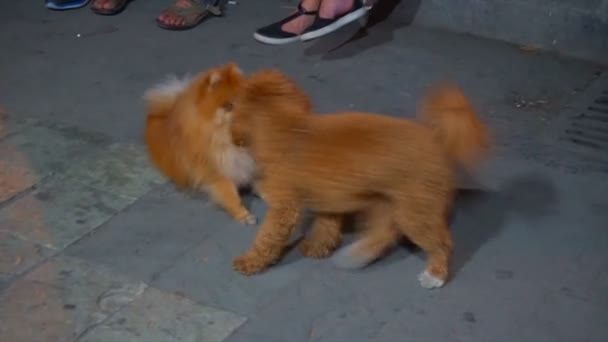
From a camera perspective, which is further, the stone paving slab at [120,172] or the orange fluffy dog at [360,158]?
the stone paving slab at [120,172]

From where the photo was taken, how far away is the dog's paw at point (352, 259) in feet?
7.58

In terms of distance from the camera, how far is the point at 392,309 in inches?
85.9

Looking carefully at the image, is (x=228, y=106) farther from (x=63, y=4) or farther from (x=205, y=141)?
(x=63, y=4)

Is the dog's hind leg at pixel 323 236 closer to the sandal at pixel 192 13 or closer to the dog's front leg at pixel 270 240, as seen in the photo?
the dog's front leg at pixel 270 240

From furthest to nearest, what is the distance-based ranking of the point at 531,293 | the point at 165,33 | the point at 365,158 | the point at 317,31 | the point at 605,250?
the point at 165,33
the point at 317,31
the point at 605,250
the point at 531,293
the point at 365,158

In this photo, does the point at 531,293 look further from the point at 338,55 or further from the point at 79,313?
the point at 338,55

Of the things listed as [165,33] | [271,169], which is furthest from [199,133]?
[165,33]

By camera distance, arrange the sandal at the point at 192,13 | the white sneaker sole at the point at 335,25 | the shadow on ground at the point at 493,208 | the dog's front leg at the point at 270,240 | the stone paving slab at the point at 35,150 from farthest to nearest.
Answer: the sandal at the point at 192,13, the white sneaker sole at the point at 335,25, the stone paving slab at the point at 35,150, the shadow on ground at the point at 493,208, the dog's front leg at the point at 270,240

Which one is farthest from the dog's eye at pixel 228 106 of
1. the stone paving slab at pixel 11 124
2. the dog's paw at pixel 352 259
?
the stone paving slab at pixel 11 124

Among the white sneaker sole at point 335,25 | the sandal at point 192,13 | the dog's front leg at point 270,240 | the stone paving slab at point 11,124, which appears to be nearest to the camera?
the dog's front leg at point 270,240

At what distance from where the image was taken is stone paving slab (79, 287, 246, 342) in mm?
2098

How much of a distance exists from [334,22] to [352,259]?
4.51 ft

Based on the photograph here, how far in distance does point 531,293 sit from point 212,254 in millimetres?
808

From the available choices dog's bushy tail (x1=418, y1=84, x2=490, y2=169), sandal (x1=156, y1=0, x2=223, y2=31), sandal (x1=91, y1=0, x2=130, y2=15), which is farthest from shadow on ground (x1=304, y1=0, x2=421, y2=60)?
dog's bushy tail (x1=418, y1=84, x2=490, y2=169)
